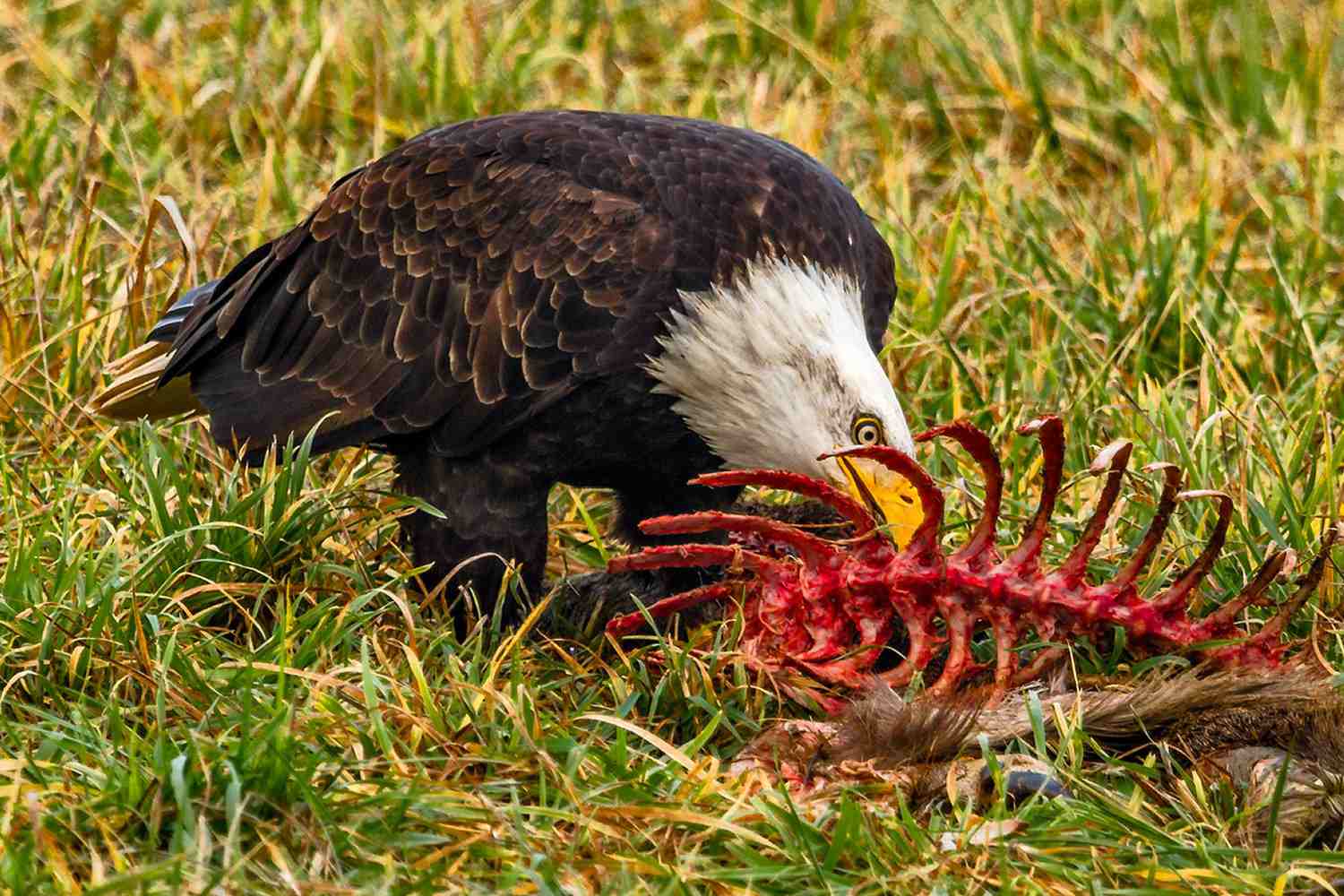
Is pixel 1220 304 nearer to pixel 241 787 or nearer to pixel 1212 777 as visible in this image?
pixel 1212 777

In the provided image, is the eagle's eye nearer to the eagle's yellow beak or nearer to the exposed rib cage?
the eagle's yellow beak

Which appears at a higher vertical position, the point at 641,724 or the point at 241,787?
the point at 241,787

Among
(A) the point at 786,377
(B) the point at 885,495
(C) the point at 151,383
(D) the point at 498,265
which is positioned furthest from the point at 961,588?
(C) the point at 151,383

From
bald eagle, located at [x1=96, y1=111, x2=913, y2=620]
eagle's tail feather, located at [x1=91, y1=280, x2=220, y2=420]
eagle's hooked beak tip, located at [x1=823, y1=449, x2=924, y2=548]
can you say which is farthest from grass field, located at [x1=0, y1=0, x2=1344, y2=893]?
eagle's hooked beak tip, located at [x1=823, y1=449, x2=924, y2=548]

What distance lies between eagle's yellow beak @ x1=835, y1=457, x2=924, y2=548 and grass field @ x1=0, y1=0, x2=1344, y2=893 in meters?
0.46

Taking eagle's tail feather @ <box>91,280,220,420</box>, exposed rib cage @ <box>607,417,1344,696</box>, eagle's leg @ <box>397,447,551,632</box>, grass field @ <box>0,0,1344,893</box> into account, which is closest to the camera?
grass field @ <box>0,0,1344,893</box>

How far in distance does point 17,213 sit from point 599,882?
125 inches

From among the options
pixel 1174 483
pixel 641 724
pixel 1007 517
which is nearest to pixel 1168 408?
pixel 1007 517

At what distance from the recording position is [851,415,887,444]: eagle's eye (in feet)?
14.1

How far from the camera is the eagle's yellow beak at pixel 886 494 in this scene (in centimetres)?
425

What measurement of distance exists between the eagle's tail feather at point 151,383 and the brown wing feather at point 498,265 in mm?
87

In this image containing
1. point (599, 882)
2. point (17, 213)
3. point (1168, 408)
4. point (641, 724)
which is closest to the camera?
point (599, 882)

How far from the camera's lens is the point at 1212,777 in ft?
12.2

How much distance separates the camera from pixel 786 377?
4348 millimetres
